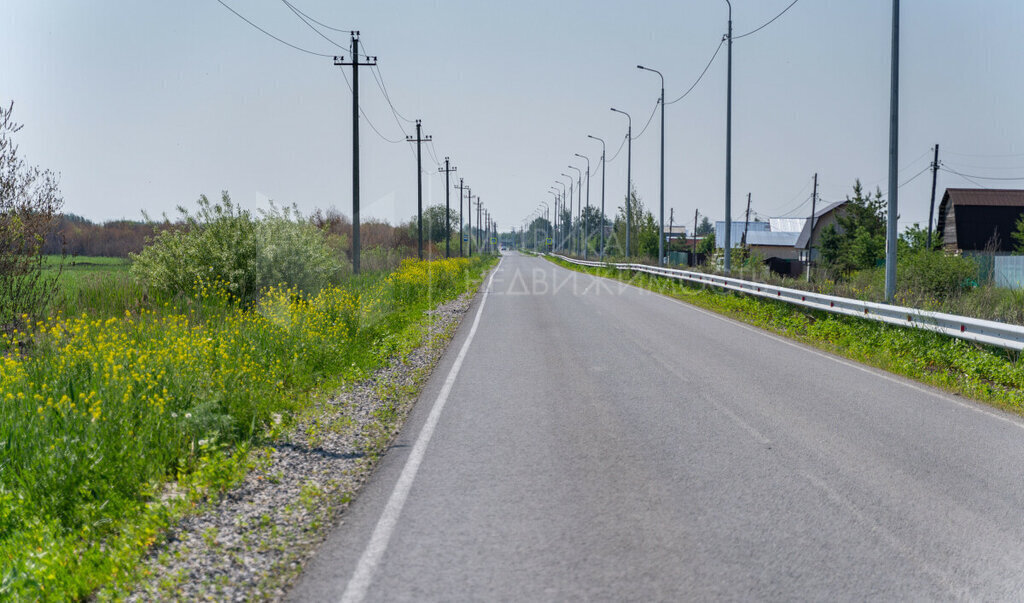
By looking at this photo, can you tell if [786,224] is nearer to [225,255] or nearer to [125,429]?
[225,255]

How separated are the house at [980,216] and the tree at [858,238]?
4527mm

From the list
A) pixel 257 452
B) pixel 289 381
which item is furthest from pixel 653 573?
pixel 289 381

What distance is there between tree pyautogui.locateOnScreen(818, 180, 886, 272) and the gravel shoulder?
53955 millimetres

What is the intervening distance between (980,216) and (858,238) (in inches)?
301

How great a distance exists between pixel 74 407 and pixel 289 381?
307 cm

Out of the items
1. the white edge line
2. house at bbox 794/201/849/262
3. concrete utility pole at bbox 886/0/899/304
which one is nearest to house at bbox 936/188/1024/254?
house at bbox 794/201/849/262

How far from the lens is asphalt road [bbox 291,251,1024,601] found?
13.6 feet

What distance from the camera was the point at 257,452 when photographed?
664cm

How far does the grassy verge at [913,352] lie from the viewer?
9867 millimetres

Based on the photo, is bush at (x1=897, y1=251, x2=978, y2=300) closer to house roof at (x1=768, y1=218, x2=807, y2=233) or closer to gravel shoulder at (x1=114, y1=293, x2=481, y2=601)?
gravel shoulder at (x1=114, y1=293, x2=481, y2=601)

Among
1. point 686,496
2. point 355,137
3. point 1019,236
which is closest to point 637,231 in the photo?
point 1019,236

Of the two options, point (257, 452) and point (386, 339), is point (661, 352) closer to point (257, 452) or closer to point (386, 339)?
point (386, 339)

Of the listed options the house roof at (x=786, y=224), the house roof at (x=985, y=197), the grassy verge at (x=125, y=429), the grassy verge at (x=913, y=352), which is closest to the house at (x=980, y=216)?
the house roof at (x=985, y=197)

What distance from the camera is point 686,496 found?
5.50 m
